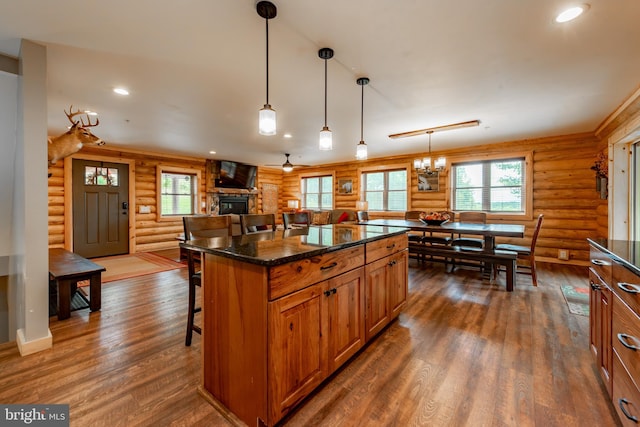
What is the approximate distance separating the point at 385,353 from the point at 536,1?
2.63 m

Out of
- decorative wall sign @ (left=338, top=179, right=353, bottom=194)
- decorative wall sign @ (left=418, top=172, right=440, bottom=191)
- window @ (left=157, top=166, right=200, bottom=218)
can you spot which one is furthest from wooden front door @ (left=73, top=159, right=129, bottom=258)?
decorative wall sign @ (left=418, top=172, right=440, bottom=191)

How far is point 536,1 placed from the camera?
5.47ft

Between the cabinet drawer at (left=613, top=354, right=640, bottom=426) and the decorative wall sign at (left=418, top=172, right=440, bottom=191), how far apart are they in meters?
5.27

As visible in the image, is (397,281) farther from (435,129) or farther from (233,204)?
(233,204)

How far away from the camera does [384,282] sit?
2.33 metres

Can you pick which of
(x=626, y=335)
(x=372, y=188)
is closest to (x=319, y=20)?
(x=626, y=335)

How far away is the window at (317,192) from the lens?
8719mm

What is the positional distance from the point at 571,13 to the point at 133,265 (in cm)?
650

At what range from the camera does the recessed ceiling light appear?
1711 millimetres

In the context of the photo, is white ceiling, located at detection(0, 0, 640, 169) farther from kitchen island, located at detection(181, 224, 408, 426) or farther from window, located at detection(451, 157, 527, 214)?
kitchen island, located at detection(181, 224, 408, 426)

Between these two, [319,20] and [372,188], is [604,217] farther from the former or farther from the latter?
[319,20]

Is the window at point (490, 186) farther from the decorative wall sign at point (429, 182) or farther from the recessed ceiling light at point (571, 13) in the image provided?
the recessed ceiling light at point (571, 13)

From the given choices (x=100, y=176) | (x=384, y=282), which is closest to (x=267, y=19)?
(x=384, y=282)

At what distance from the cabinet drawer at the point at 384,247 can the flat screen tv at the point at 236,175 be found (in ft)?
20.6
